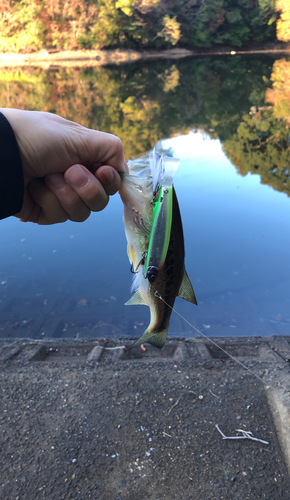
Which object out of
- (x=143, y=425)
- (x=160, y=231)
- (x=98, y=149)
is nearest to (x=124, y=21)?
(x=98, y=149)

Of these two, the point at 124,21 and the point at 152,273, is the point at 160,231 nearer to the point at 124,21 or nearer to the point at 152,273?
the point at 152,273

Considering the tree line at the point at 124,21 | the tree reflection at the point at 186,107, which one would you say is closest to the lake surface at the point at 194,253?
the tree reflection at the point at 186,107

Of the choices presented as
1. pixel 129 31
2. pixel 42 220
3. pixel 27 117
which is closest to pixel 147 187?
pixel 27 117

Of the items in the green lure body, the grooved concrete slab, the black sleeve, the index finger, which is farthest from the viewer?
the grooved concrete slab

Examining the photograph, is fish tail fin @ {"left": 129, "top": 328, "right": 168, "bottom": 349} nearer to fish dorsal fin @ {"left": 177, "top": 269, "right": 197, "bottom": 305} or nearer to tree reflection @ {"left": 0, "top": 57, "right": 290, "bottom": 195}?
fish dorsal fin @ {"left": 177, "top": 269, "right": 197, "bottom": 305}

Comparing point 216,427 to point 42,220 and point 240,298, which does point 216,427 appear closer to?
point 42,220

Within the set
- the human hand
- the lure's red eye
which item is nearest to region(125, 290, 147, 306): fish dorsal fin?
the lure's red eye
